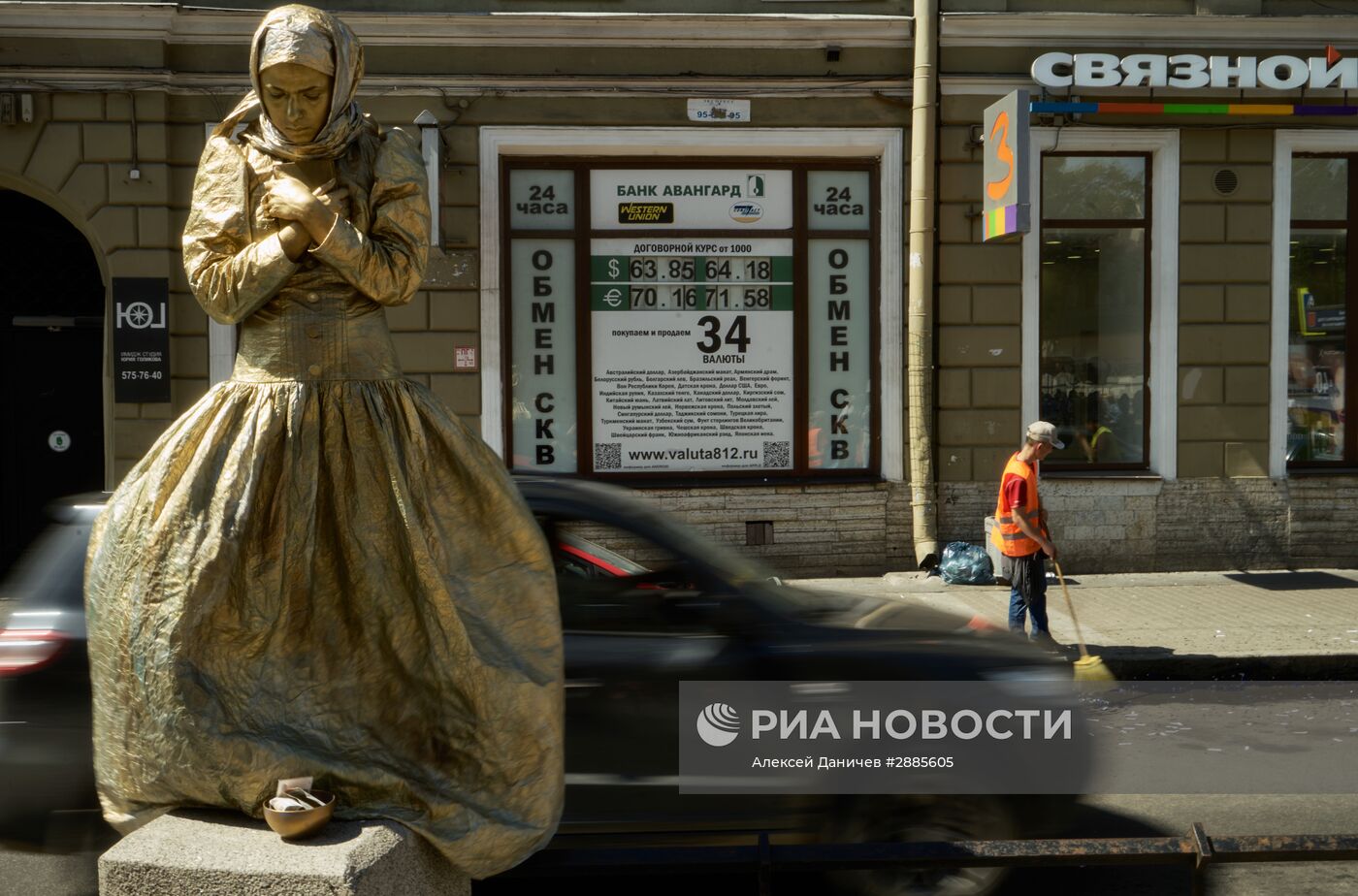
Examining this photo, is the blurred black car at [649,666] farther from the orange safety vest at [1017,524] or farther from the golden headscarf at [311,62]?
the orange safety vest at [1017,524]

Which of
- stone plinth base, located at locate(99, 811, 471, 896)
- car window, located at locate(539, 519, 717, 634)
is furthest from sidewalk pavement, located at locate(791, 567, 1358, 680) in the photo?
stone plinth base, located at locate(99, 811, 471, 896)

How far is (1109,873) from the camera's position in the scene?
5.24 m

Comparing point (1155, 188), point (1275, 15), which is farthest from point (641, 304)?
point (1275, 15)

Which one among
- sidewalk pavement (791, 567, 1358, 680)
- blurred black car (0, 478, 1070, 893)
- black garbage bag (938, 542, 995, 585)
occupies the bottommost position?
sidewalk pavement (791, 567, 1358, 680)

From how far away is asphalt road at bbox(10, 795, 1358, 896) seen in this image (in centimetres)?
471

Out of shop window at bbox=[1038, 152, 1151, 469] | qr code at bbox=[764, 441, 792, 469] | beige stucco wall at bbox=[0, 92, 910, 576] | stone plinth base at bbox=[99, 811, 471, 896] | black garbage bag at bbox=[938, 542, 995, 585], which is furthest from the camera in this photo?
shop window at bbox=[1038, 152, 1151, 469]

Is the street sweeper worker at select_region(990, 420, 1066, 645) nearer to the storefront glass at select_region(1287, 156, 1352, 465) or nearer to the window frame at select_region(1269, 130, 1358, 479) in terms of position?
the window frame at select_region(1269, 130, 1358, 479)

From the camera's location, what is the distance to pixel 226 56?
11953mm

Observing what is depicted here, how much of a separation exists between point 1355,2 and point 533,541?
13230mm

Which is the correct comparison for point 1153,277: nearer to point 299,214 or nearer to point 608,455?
point 608,455

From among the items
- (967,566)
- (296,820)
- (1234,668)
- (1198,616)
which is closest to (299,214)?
(296,820)

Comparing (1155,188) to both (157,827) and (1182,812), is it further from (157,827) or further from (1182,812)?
(157,827)

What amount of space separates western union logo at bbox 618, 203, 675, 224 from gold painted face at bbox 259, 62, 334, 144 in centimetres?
1015

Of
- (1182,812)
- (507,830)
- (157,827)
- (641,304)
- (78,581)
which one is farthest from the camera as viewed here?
(641,304)
